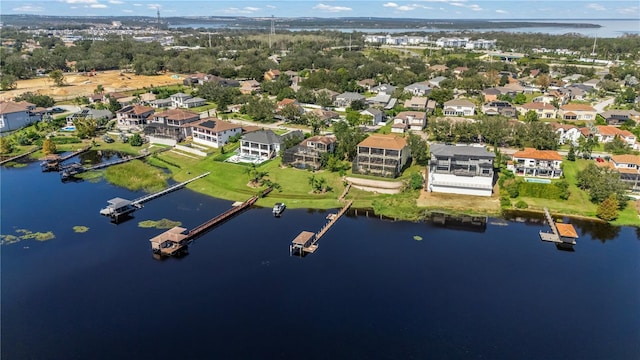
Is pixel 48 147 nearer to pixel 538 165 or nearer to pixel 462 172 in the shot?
pixel 462 172

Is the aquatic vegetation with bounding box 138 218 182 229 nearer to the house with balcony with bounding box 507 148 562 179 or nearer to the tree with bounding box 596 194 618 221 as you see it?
the house with balcony with bounding box 507 148 562 179

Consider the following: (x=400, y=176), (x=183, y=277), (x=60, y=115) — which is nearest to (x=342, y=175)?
(x=400, y=176)

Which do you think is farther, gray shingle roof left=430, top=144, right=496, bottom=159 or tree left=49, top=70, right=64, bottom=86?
tree left=49, top=70, right=64, bottom=86

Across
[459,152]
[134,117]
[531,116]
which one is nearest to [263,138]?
[459,152]

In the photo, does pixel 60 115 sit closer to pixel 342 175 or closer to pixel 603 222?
pixel 342 175

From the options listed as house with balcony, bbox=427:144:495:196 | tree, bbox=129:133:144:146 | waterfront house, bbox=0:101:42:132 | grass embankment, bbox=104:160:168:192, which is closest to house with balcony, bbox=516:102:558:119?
house with balcony, bbox=427:144:495:196

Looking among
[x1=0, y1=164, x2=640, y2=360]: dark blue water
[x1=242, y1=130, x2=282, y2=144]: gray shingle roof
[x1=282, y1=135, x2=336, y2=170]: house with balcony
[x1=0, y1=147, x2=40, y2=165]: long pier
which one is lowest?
[x1=0, y1=164, x2=640, y2=360]: dark blue water

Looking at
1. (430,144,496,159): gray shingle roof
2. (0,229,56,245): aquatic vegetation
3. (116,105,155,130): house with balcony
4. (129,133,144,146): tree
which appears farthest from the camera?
(116,105,155,130): house with balcony
